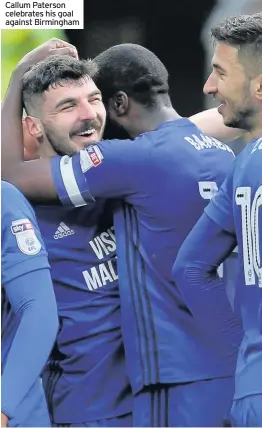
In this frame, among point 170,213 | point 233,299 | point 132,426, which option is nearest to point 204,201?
point 170,213

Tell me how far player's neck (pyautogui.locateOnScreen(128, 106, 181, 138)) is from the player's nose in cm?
10

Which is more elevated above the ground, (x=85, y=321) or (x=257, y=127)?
(x=257, y=127)

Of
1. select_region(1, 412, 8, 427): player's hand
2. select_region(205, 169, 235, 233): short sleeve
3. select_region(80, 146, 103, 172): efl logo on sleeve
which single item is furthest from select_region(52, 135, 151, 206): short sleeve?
select_region(1, 412, 8, 427): player's hand

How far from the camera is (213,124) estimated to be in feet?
7.23

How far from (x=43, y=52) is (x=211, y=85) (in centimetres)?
41

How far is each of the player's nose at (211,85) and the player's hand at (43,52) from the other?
1.13ft

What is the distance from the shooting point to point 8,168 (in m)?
2.13

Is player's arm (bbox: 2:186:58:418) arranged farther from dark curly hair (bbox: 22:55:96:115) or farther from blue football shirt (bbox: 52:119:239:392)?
dark curly hair (bbox: 22:55:96:115)

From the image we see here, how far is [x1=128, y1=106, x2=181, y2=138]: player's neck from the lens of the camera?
2.15m

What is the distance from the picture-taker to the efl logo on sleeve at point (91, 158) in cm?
208

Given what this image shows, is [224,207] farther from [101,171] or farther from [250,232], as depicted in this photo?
[101,171]

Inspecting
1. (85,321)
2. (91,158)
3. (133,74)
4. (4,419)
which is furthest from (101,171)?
(4,419)

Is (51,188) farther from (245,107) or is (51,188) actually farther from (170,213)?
(245,107)

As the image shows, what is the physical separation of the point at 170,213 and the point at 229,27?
0.45m
